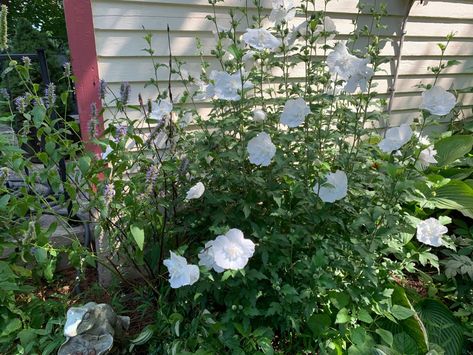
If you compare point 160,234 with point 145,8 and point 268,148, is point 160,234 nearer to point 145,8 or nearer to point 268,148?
point 268,148

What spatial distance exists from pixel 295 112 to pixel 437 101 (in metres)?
0.61

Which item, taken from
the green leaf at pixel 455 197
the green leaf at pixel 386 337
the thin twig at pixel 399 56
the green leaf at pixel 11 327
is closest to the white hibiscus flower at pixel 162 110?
the green leaf at pixel 11 327

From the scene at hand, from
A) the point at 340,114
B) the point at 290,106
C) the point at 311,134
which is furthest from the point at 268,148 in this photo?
the point at 340,114

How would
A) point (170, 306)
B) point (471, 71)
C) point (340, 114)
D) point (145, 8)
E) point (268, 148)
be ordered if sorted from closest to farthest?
1. point (268, 148)
2. point (170, 306)
3. point (340, 114)
4. point (145, 8)
5. point (471, 71)

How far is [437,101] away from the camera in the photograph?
1559mm

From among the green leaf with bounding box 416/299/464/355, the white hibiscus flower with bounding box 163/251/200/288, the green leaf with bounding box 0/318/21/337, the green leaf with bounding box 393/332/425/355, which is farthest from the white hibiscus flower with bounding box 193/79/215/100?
the green leaf with bounding box 416/299/464/355

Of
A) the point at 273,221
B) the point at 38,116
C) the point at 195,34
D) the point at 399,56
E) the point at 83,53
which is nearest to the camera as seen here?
the point at 38,116

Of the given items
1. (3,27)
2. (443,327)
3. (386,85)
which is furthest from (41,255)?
(386,85)

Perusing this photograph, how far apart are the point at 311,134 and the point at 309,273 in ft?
2.41

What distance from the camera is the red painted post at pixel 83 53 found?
211 cm

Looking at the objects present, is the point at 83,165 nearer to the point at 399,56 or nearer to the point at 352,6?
the point at 352,6

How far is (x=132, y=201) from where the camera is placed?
1668 millimetres

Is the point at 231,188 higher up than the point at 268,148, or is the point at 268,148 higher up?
the point at 268,148

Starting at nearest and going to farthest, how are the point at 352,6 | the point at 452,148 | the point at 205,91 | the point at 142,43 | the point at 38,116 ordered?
the point at 38,116 < the point at 205,91 < the point at 142,43 < the point at 452,148 < the point at 352,6
